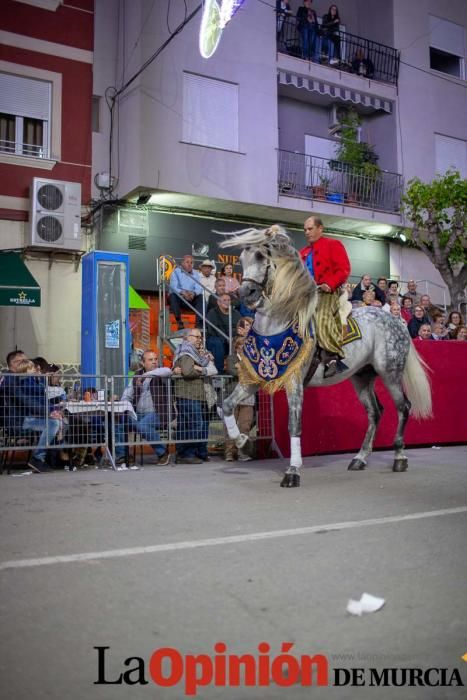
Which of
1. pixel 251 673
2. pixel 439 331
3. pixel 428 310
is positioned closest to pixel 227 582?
pixel 251 673

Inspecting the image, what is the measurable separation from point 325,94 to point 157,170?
6.94 metres

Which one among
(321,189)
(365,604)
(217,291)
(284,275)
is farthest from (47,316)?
(365,604)

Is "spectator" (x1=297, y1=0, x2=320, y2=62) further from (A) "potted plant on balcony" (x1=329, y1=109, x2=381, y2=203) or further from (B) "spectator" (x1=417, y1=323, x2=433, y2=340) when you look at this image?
(B) "spectator" (x1=417, y1=323, x2=433, y2=340)

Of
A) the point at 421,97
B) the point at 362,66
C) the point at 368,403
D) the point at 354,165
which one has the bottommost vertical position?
the point at 368,403

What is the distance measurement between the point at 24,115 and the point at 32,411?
10572 millimetres

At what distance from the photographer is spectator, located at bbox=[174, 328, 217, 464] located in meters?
9.06

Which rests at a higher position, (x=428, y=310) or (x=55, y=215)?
(x=55, y=215)

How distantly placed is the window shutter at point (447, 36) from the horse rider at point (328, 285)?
59.9 feet

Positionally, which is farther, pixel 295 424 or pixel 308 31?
pixel 308 31

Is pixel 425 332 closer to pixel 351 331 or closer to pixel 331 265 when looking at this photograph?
pixel 351 331

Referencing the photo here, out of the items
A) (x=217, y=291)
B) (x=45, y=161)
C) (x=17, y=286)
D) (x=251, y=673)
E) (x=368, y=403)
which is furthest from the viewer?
(x=45, y=161)

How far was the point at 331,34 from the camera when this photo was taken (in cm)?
2050

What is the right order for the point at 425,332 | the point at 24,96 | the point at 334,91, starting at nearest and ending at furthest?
the point at 425,332 < the point at 24,96 < the point at 334,91

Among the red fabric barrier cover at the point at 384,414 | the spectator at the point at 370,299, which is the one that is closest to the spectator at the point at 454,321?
the spectator at the point at 370,299
